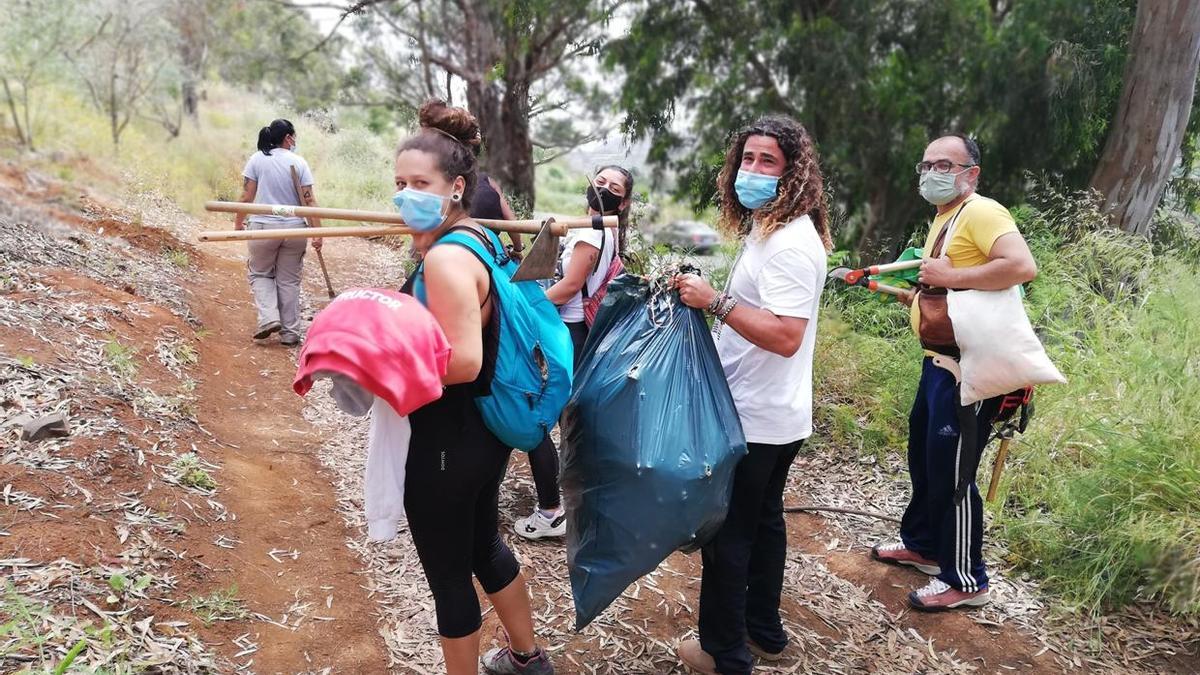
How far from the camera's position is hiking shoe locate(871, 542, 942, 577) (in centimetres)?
345

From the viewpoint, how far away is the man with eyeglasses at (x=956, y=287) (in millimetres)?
2771

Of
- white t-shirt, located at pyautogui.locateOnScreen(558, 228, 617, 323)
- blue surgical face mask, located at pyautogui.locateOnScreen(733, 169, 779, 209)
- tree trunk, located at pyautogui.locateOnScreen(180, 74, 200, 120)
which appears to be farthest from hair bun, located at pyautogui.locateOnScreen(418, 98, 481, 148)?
tree trunk, located at pyautogui.locateOnScreen(180, 74, 200, 120)

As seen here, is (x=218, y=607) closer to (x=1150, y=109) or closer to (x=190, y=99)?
(x=1150, y=109)

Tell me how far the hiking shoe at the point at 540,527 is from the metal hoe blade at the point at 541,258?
5.74 ft

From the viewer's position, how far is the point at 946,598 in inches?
123

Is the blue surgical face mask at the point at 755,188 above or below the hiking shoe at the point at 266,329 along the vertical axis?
above

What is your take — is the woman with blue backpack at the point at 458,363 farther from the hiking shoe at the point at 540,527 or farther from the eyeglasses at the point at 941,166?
the eyeglasses at the point at 941,166

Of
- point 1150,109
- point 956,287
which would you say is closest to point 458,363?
point 956,287

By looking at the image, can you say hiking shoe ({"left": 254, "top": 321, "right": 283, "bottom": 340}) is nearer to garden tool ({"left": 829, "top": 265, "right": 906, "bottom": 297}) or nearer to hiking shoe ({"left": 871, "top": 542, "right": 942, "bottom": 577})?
garden tool ({"left": 829, "top": 265, "right": 906, "bottom": 297})

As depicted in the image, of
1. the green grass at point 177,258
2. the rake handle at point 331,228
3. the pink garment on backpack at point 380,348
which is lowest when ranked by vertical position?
the green grass at point 177,258

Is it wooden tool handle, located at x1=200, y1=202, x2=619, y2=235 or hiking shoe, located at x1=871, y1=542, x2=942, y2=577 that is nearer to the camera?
wooden tool handle, located at x1=200, y1=202, x2=619, y2=235

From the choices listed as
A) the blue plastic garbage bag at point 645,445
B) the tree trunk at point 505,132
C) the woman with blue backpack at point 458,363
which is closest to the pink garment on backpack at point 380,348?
the woman with blue backpack at point 458,363

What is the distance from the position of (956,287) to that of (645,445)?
1.50 meters

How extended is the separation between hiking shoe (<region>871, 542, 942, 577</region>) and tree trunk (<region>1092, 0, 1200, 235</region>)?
489 centimetres
